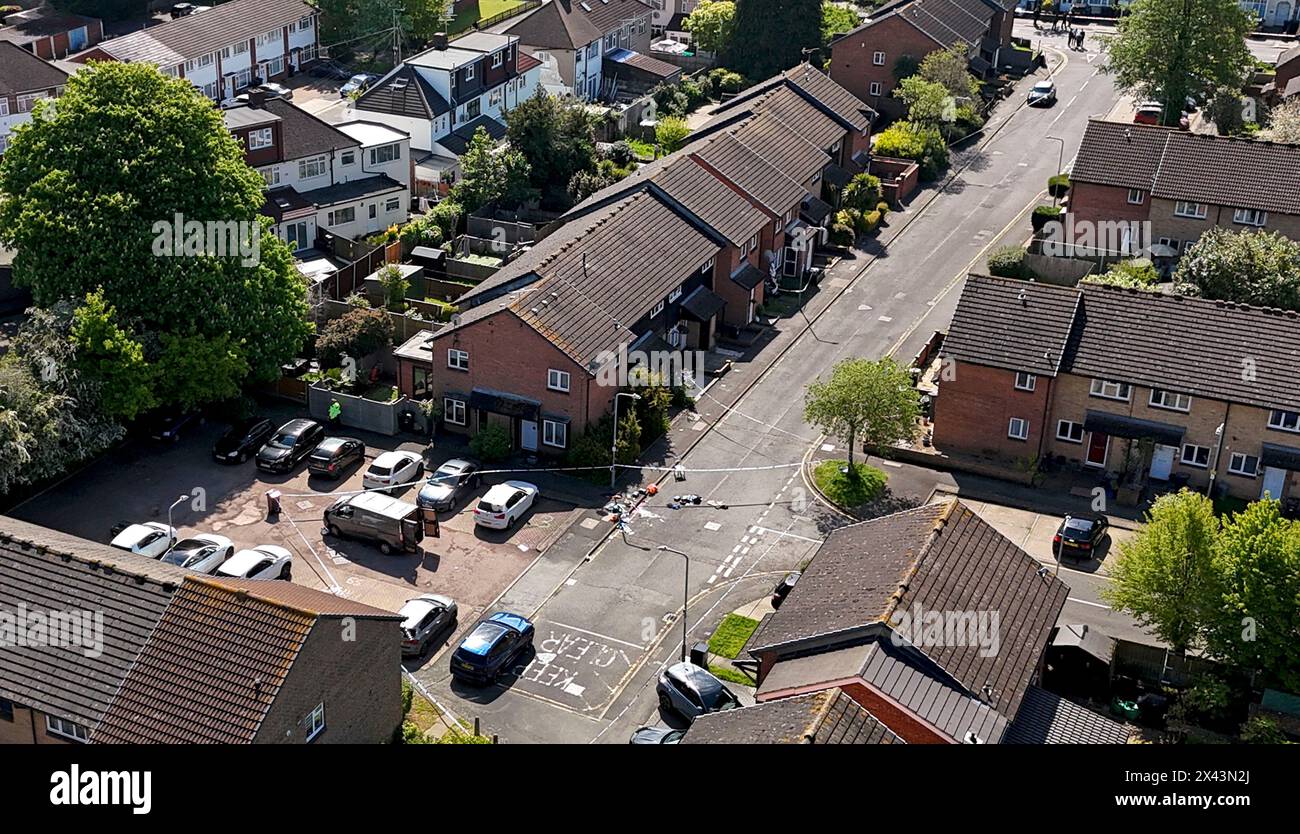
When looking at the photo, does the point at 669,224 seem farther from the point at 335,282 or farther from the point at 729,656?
the point at 729,656

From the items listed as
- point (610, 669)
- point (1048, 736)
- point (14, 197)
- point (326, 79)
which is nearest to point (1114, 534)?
point (1048, 736)

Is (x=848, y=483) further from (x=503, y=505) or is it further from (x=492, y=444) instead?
(x=492, y=444)

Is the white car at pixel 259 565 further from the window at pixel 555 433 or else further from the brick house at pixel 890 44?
the brick house at pixel 890 44

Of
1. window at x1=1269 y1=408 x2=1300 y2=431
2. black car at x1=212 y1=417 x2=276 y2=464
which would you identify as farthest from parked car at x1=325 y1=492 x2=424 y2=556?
window at x1=1269 y1=408 x2=1300 y2=431

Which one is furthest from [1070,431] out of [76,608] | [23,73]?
[23,73]

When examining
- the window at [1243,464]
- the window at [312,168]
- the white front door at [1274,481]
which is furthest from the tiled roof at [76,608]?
the white front door at [1274,481]

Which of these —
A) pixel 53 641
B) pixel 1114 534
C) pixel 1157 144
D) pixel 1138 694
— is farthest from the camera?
pixel 1157 144

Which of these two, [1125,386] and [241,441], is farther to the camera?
[241,441]
